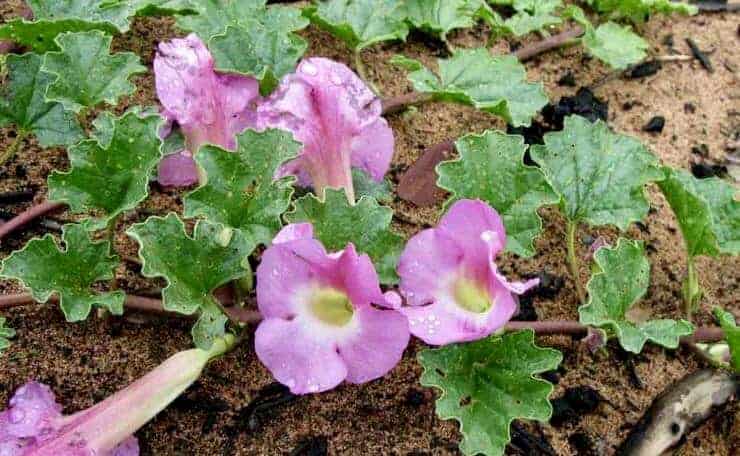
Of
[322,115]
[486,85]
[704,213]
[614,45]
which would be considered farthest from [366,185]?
[614,45]

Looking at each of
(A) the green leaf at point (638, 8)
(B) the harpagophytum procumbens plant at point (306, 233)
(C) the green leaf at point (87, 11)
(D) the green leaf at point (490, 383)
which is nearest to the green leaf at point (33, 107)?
(B) the harpagophytum procumbens plant at point (306, 233)

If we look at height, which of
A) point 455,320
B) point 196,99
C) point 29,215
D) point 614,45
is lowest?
point 29,215

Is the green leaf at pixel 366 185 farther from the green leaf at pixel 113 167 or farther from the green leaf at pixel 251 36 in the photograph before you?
the green leaf at pixel 113 167

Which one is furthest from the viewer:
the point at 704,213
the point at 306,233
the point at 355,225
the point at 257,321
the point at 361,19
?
the point at 361,19

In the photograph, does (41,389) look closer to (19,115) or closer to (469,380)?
(19,115)

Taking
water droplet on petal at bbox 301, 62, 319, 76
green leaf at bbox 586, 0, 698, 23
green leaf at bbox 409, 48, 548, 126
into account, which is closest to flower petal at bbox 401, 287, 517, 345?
water droplet on petal at bbox 301, 62, 319, 76

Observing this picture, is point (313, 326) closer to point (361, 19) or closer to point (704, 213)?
point (704, 213)

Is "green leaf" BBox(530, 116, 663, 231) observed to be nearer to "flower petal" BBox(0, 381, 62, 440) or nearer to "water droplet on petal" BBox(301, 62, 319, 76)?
"water droplet on petal" BBox(301, 62, 319, 76)
